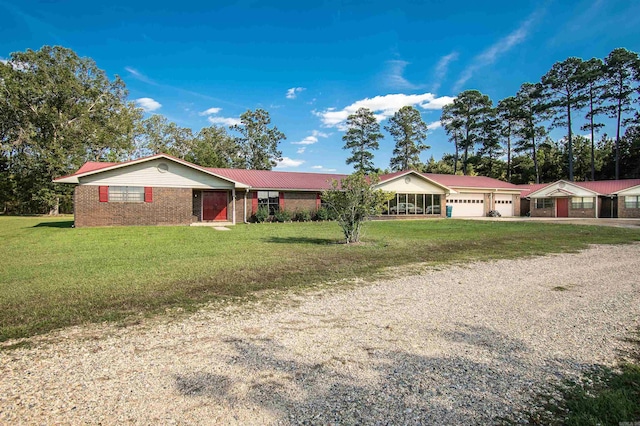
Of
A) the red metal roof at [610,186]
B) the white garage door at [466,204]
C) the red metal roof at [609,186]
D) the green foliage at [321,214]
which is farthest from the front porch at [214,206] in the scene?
the red metal roof at [610,186]

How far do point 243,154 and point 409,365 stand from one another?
47.0 m

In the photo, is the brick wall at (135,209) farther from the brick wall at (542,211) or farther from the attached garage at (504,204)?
the brick wall at (542,211)

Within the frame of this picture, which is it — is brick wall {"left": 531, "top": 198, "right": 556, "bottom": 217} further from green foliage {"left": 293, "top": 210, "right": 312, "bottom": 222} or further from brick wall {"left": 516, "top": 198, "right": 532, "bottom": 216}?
green foliage {"left": 293, "top": 210, "right": 312, "bottom": 222}

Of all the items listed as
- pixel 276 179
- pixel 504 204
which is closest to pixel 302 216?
pixel 276 179

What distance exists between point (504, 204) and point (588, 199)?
6.72 meters

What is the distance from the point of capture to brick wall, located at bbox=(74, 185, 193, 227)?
18375 mm

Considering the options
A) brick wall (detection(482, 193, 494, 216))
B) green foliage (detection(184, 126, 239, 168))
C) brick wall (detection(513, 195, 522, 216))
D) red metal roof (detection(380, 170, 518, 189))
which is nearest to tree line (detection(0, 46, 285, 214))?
green foliage (detection(184, 126, 239, 168))

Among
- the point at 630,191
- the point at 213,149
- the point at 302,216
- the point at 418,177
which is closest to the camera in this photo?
the point at 302,216

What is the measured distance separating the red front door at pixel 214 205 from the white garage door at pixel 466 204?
20117mm

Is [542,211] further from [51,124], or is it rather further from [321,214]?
[51,124]

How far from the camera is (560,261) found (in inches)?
350

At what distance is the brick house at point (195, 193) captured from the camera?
61.5ft

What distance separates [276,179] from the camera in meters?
25.6

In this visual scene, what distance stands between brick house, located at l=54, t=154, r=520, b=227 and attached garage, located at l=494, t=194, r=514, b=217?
5.72 meters
